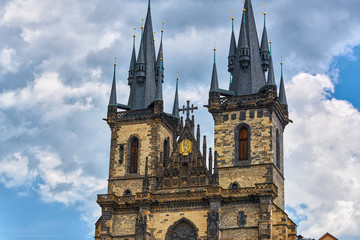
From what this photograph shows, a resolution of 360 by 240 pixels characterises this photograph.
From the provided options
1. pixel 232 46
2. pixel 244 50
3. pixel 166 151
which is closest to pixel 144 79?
pixel 166 151

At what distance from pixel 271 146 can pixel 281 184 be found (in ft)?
13.5

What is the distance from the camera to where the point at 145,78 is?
2509 inches

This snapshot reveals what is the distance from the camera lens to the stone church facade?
2147 inches

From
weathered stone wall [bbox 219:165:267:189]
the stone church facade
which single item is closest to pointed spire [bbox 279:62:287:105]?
the stone church facade

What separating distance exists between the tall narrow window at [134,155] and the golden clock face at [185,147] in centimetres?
388

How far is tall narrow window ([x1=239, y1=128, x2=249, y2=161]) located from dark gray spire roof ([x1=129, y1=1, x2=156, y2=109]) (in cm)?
922

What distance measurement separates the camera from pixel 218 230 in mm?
53281

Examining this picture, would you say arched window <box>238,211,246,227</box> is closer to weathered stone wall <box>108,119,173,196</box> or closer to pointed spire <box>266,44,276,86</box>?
weathered stone wall <box>108,119,173,196</box>

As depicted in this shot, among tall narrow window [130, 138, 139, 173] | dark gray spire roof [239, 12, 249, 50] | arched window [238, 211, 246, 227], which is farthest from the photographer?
dark gray spire roof [239, 12, 249, 50]

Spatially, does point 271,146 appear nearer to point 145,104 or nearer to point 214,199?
point 214,199

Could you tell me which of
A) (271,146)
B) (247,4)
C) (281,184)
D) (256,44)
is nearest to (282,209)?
(281,184)

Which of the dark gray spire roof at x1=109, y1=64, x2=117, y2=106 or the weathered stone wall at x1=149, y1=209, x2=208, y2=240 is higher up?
the dark gray spire roof at x1=109, y1=64, x2=117, y2=106

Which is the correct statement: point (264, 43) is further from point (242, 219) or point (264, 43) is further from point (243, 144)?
point (242, 219)

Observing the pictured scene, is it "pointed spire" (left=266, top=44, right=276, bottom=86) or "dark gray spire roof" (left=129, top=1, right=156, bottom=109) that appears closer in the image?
"pointed spire" (left=266, top=44, right=276, bottom=86)
